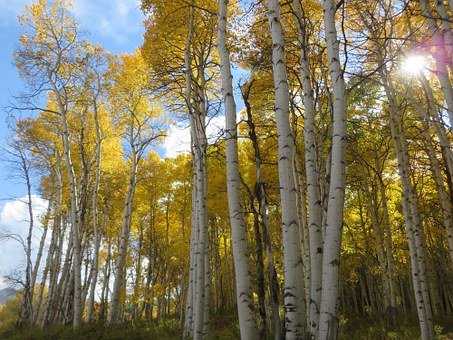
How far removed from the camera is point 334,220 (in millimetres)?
3541

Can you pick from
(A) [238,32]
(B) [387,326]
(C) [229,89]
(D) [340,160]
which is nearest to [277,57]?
(C) [229,89]

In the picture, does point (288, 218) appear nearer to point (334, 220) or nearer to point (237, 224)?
point (334, 220)

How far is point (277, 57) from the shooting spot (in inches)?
184

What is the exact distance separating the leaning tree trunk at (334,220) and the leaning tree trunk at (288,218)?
0.43 metres

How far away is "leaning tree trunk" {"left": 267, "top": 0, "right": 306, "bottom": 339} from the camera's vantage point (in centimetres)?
380

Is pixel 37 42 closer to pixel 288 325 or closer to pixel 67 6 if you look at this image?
pixel 67 6

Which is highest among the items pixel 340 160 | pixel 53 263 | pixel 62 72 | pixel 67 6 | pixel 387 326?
pixel 67 6

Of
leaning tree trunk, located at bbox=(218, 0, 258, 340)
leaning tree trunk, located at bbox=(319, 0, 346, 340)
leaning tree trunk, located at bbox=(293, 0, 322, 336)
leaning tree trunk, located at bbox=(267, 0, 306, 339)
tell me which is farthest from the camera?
leaning tree trunk, located at bbox=(218, 0, 258, 340)

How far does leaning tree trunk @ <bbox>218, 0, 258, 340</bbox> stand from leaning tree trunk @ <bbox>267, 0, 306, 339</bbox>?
659 millimetres

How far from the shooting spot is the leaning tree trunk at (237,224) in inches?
172

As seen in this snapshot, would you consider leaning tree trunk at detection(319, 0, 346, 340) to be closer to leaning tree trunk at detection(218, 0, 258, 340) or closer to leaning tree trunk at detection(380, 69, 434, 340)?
leaning tree trunk at detection(218, 0, 258, 340)

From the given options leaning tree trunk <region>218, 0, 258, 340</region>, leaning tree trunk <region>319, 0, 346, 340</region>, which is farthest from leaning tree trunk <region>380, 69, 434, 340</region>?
leaning tree trunk <region>319, 0, 346, 340</region>

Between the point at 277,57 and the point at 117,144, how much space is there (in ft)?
41.8

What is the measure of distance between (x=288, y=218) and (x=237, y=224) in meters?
0.82
